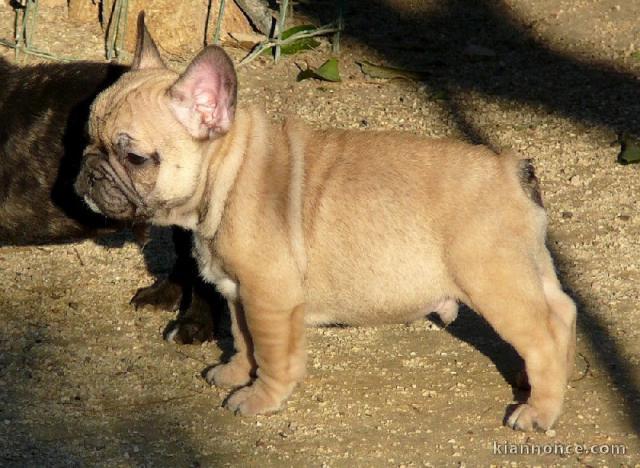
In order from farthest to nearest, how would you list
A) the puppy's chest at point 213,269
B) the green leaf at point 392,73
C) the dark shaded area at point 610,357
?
1. the green leaf at point 392,73
2. the dark shaded area at point 610,357
3. the puppy's chest at point 213,269

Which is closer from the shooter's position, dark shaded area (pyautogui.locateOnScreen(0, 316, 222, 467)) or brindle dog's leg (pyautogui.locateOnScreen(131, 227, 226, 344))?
dark shaded area (pyautogui.locateOnScreen(0, 316, 222, 467))

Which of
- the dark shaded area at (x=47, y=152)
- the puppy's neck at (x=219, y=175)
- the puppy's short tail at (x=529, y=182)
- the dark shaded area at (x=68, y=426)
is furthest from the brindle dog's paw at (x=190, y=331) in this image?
the puppy's short tail at (x=529, y=182)

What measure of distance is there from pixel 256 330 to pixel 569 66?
491cm

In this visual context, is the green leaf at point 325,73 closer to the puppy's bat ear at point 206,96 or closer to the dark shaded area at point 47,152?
the dark shaded area at point 47,152

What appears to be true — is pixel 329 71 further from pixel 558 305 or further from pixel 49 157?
pixel 558 305

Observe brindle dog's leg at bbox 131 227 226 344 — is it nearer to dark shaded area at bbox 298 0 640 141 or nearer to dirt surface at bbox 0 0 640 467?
dirt surface at bbox 0 0 640 467

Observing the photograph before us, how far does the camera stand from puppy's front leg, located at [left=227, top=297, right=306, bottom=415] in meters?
5.01

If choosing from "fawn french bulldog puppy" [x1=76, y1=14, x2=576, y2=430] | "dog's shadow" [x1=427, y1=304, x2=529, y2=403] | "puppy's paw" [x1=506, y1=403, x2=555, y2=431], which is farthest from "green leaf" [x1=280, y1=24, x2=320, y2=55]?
"puppy's paw" [x1=506, y1=403, x2=555, y2=431]

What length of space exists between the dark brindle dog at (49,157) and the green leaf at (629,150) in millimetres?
3078

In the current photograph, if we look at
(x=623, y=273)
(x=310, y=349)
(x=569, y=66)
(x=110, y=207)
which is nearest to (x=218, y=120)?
(x=110, y=207)

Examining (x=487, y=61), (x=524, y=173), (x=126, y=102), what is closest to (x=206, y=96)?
(x=126, y=102)

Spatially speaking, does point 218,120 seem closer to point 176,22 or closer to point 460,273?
point 460,273

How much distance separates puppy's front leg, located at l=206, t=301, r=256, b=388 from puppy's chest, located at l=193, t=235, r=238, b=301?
13.1 inches

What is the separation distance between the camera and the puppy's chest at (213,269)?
16.8 ft
